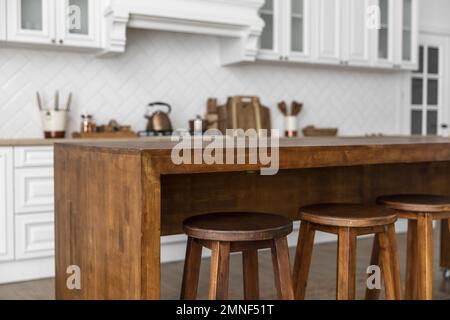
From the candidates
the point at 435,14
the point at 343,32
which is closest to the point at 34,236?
the point at 343,32

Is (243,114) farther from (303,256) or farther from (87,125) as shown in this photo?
(303,256)

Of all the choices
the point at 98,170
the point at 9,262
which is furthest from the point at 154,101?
the point at 98,170

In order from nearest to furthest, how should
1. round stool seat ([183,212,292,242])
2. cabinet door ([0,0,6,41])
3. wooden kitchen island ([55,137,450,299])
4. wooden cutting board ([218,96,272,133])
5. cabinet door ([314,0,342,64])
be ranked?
wooden kitchen island ([55,137,450,299])
round stool seat ([183,212,292,242])
cabinet door ([0,0,6,41])
wooden cutting board ([218,96,272,133])
cabinet door ([314,0,342,64])

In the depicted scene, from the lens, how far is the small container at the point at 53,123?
13.7 ft

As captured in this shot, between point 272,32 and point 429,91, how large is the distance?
252cm

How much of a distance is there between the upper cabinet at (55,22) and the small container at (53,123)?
1.72 ft

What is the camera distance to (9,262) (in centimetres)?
379

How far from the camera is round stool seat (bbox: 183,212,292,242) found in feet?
6.18

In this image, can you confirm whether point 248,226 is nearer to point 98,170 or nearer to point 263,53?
point 98,170

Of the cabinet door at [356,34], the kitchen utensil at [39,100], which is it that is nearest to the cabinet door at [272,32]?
the cabinet door at [356,34]

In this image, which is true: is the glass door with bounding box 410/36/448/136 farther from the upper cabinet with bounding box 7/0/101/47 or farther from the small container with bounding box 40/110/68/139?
the small container with bounding box 40/110/68/139

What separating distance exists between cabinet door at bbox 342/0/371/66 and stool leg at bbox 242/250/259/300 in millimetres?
3409

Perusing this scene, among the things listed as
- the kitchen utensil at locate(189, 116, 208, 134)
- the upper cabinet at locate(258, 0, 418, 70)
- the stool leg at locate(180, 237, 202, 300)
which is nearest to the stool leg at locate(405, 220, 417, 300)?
the stool leg at locate(180, 237, 202, 300)

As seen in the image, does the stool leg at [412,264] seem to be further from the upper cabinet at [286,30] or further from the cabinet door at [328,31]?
the cabinet door at [328,31]
